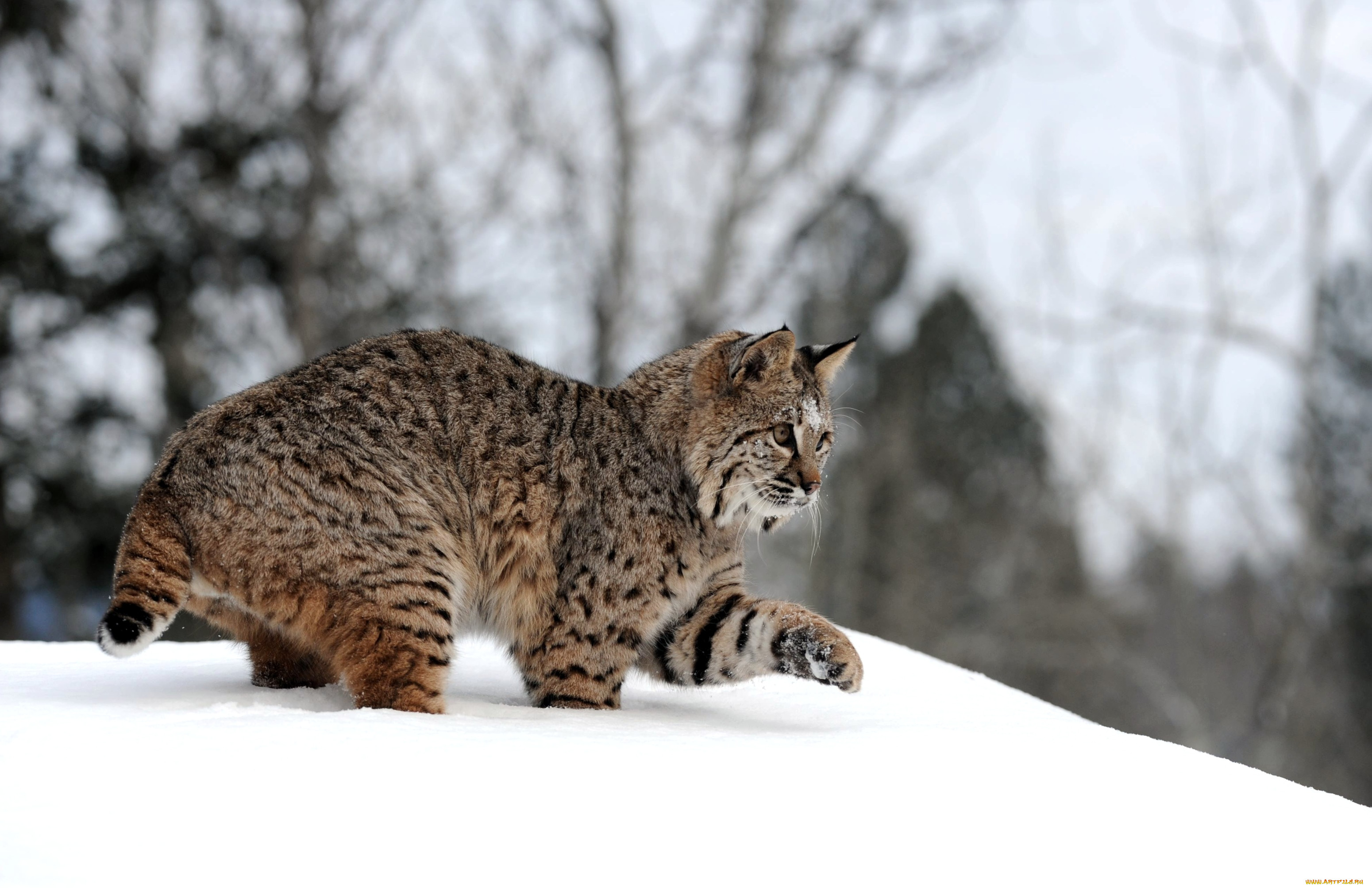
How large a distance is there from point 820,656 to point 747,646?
0.39 m

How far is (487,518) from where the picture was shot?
4574 mm

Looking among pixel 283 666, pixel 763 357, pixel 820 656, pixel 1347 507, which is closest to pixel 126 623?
pixel 283 666

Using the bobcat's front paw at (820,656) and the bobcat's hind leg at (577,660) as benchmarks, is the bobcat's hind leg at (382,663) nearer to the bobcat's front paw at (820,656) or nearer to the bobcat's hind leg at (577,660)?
the bobcat's hind leg at (577,660)

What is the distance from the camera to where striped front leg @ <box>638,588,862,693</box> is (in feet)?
14.1

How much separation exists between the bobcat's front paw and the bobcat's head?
0.59 metres

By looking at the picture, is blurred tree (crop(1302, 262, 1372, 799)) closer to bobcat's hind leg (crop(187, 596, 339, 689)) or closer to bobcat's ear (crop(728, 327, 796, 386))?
bobcat's ear (crop(728, 327, 796, 386))

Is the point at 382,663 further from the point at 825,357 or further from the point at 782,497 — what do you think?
the point at 825,357

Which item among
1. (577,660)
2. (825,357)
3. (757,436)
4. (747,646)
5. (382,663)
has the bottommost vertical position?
(382,663)

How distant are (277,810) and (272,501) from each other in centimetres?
151

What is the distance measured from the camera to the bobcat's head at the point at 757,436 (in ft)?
15.8

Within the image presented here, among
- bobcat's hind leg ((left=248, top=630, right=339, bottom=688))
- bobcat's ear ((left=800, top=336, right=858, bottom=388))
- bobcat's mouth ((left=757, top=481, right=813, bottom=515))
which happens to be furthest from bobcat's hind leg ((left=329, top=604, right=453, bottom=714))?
bobcat's ear ((left=800, top=336, right=858, bottom=388))

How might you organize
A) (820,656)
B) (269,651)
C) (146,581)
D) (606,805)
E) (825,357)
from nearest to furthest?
(606,805), (146,581), (820,656), (269,651), (825,357)

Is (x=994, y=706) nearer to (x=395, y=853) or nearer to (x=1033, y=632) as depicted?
(x=395, y=853)

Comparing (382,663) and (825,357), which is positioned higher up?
(825,357)
